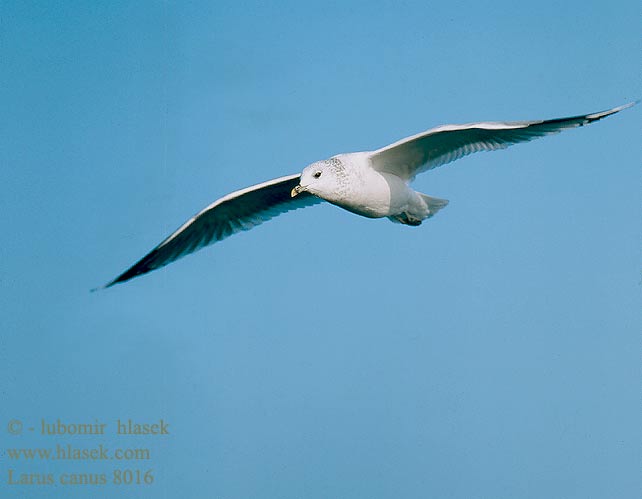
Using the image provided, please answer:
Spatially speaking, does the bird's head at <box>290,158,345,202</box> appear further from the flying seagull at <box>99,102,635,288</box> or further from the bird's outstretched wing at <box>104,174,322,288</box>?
the bird's outstretched wing at <box>104,174,322,288</box>

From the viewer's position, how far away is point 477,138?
3826mm

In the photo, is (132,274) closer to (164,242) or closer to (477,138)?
(164,242)

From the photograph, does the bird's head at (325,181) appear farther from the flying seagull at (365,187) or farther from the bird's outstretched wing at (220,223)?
the bird's outstretched wing at (220,223)

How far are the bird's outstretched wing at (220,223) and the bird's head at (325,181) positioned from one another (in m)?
0.77

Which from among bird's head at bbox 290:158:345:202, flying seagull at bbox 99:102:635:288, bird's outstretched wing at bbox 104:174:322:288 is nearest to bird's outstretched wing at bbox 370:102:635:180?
flying seagull at bbox 99:102:635:288

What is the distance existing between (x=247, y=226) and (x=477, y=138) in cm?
145

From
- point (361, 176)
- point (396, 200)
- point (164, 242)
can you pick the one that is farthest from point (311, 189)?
point (164, 242)

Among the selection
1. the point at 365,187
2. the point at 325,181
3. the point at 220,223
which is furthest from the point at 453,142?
the point at 220,223

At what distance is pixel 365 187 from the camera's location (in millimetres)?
3623

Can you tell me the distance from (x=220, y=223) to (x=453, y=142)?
1470mm

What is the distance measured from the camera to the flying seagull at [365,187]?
3541 millimetres

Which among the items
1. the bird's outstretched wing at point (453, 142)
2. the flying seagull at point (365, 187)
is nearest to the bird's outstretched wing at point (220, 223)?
the flying seagull at point (365, 187)

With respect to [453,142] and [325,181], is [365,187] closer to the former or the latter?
[325,181]

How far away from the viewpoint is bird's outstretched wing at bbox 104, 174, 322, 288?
438 cm
